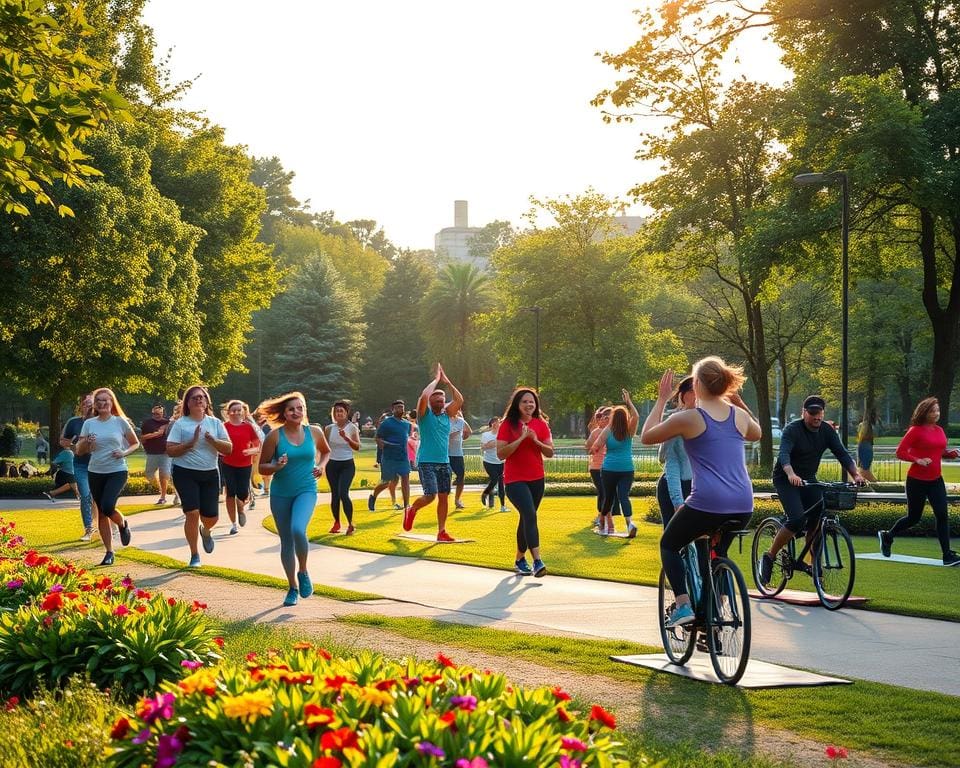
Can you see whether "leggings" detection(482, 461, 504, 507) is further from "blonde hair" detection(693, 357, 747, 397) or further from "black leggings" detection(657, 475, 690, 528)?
"blonde hair" detection(693, 357, 747, 397)

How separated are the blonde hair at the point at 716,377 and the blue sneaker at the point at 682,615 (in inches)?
53.2

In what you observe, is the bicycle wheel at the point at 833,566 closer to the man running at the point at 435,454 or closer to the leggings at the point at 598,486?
the man running at the point at 435,454

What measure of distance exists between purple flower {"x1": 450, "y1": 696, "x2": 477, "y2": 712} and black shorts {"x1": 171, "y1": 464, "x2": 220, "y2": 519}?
9.64 m

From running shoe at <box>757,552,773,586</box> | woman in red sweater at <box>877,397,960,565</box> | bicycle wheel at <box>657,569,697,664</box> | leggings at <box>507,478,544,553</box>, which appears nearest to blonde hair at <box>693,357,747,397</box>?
bicycle wheel at <box>657,569,697,664</box>

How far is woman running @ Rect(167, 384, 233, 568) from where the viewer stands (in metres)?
13.0

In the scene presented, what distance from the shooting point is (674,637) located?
7.83m

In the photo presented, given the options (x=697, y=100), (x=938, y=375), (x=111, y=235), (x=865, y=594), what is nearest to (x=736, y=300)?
(x=697, y=100)

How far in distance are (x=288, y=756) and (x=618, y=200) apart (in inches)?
2286

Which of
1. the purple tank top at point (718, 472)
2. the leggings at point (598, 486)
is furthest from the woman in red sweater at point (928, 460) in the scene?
the purple tank top at point (718, 472)

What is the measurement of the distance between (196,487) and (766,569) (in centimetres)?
622

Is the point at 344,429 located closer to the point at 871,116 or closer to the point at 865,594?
the point at 865,594

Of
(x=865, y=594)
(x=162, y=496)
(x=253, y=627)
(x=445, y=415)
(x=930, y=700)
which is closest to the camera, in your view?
(x=930, y=700)

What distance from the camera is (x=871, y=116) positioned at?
2617 cm

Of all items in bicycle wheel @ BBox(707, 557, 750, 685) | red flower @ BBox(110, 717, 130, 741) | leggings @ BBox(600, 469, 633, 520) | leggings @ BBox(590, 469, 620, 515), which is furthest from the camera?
leggings @ BBox(590, 469, 620, 515)
